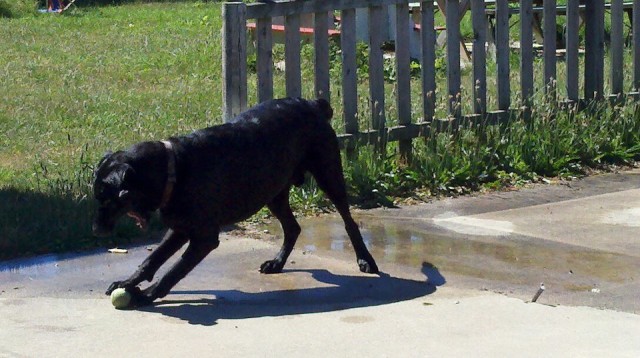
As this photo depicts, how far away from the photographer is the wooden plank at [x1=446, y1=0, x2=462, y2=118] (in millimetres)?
9156

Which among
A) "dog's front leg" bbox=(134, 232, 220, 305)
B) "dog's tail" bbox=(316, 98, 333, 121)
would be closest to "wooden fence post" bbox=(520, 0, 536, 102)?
"dog's tail" bbox=(316, 98, 333, 121)

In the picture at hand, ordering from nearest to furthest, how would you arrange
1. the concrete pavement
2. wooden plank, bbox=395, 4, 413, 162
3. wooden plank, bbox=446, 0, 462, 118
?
the concrete pavement → wooden plank, bbox=395, 4, 413, 162 → wooden plank, bbox=446, 0, 462, 118

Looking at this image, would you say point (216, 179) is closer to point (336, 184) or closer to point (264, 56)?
point (336, 184)

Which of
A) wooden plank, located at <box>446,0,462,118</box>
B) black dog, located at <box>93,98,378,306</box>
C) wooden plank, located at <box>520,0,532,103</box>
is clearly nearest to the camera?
black dog, located at <box>93,98,378,306</box>

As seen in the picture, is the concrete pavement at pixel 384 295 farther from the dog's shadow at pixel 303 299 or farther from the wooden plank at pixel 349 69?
the wooden plank at pixel 349 69

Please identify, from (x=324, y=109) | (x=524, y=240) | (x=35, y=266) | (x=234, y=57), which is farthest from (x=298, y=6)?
(x=35, y=266)

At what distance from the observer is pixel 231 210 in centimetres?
612

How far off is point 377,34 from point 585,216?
2.08 metres

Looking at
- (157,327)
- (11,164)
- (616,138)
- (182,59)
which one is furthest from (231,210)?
(182,59)

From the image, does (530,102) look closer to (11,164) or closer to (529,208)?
(529,208)

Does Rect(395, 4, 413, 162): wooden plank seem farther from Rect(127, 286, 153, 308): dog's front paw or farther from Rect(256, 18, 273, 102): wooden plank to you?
Rect(127, 286, 153, 308): dog's front paw

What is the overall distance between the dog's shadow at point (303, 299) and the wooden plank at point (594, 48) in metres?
4.35

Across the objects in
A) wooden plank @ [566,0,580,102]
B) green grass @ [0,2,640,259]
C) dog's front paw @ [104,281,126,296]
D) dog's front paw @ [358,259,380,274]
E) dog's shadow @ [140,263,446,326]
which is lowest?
dog's shadow @ [140,263,446,326]

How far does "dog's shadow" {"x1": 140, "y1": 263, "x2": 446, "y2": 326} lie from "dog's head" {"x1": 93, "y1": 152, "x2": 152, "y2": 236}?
0.48 metres
